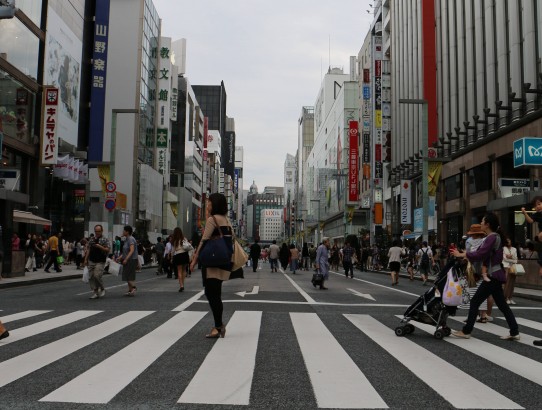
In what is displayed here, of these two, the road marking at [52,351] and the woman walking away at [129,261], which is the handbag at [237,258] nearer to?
the road marking at [52,351]

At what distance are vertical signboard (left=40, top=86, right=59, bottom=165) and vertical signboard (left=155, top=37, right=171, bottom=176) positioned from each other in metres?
28.7

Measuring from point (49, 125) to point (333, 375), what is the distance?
30.3 m

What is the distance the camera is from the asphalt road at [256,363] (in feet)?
13.2

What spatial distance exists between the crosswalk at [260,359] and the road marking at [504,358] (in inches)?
0.5

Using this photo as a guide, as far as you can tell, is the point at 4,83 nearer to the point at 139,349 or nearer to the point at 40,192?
the point at 40,192

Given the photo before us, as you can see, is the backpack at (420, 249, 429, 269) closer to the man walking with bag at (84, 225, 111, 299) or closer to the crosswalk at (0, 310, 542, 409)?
the crosswalk at (0, 310, 542, 409)

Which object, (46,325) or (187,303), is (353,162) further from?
(46,325)

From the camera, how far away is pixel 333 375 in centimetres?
484

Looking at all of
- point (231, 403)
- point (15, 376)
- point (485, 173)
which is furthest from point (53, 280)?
point (485, 173)

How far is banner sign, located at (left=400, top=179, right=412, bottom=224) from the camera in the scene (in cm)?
4050

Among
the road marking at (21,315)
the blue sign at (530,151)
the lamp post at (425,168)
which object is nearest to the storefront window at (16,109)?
the lamp post at (425,168)

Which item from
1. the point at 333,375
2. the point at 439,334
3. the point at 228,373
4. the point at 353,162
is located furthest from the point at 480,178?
the point at 353,162

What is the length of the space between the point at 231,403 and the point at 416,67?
1593 inches

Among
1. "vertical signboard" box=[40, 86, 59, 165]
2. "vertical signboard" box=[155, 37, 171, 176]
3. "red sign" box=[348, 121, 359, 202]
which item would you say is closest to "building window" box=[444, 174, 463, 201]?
"vertical signboard" box=[40, 86, 59, 165]
